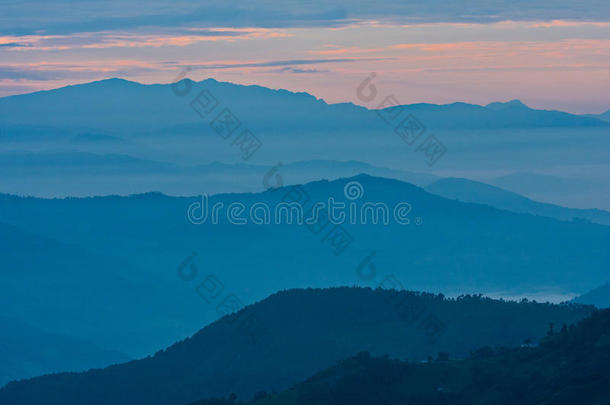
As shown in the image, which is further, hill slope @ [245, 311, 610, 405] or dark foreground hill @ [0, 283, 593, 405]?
dark foreground hill @ [0, 283, 593, 405]

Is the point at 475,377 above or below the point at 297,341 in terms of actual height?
below

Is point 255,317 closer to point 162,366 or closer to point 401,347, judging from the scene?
point 162,366

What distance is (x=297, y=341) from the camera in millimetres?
171500

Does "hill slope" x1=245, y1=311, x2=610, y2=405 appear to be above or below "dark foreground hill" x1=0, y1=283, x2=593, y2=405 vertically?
below

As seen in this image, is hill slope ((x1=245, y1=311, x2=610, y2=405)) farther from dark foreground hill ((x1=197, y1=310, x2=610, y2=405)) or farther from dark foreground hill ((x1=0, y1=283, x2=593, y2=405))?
dark foreground hill ((x1=0, y1=283, x2=593, y2=405))

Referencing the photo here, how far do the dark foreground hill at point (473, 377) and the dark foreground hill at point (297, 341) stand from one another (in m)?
27.8

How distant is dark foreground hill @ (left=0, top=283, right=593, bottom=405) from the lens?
509 feet

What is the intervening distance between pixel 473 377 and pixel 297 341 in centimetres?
6083

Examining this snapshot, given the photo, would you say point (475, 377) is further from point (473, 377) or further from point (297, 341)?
point (297, 341)

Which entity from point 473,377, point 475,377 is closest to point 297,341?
point 473,377

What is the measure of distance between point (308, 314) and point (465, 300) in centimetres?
2623

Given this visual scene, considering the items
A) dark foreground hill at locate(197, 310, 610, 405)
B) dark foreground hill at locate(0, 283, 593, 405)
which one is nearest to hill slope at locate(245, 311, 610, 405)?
dark foreground hill at locate(197, 310, 610, 405)

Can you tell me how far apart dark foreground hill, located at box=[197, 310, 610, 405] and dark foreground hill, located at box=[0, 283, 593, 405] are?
27.8m

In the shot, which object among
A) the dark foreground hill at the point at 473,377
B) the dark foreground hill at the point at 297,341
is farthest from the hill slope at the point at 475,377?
the dark foreground hill at the point at 297,341
